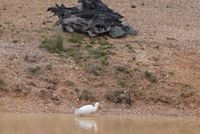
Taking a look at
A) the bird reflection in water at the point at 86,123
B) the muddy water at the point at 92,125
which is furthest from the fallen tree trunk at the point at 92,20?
the bird reflection in water at the point at 86,123

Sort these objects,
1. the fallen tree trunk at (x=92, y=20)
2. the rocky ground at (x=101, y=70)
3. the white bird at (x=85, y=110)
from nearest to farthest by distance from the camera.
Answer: the white bird at (x=85, y=110) < the rocky ground at (x=101, y=70) < the fallen tree trunk at (x=92, y=20)

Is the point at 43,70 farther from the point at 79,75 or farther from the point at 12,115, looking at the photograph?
the point at 12,115

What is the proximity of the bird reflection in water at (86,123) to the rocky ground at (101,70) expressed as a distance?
4.40 feet

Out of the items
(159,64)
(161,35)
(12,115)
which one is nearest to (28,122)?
(12,115)

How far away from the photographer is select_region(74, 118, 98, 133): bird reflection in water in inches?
843

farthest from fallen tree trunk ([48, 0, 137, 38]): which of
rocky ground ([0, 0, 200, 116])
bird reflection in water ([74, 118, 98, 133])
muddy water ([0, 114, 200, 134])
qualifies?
bird reflection in water ([74, 118, 98, 133])

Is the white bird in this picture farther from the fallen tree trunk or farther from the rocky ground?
the fallen tree trunk

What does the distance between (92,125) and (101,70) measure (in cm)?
475

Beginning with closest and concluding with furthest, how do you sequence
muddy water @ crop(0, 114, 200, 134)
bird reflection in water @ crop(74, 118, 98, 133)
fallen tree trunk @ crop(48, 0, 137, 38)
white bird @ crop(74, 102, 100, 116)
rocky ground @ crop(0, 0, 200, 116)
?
1. muddy water @ crop(0, 114, 200, 134)
2. bird reflection in water @ crop(74, 118, 98, 133)
3. white bird @ crop(74, 102, 100, 116)
4. rocky ground @ crop(0, 0, 200, 116)
5. fallen tree trunk @ crop(48, 0, 137, 38)

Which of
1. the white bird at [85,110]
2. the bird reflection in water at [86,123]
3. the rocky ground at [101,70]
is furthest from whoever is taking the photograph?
the rocky ground at [101,70]

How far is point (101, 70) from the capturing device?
26.4 meters

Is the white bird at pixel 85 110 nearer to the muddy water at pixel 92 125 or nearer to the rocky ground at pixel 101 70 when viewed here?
the muddy water at pixel 92 125

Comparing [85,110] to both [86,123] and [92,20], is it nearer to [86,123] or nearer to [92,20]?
[86,123]

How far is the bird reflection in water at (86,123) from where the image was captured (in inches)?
843
